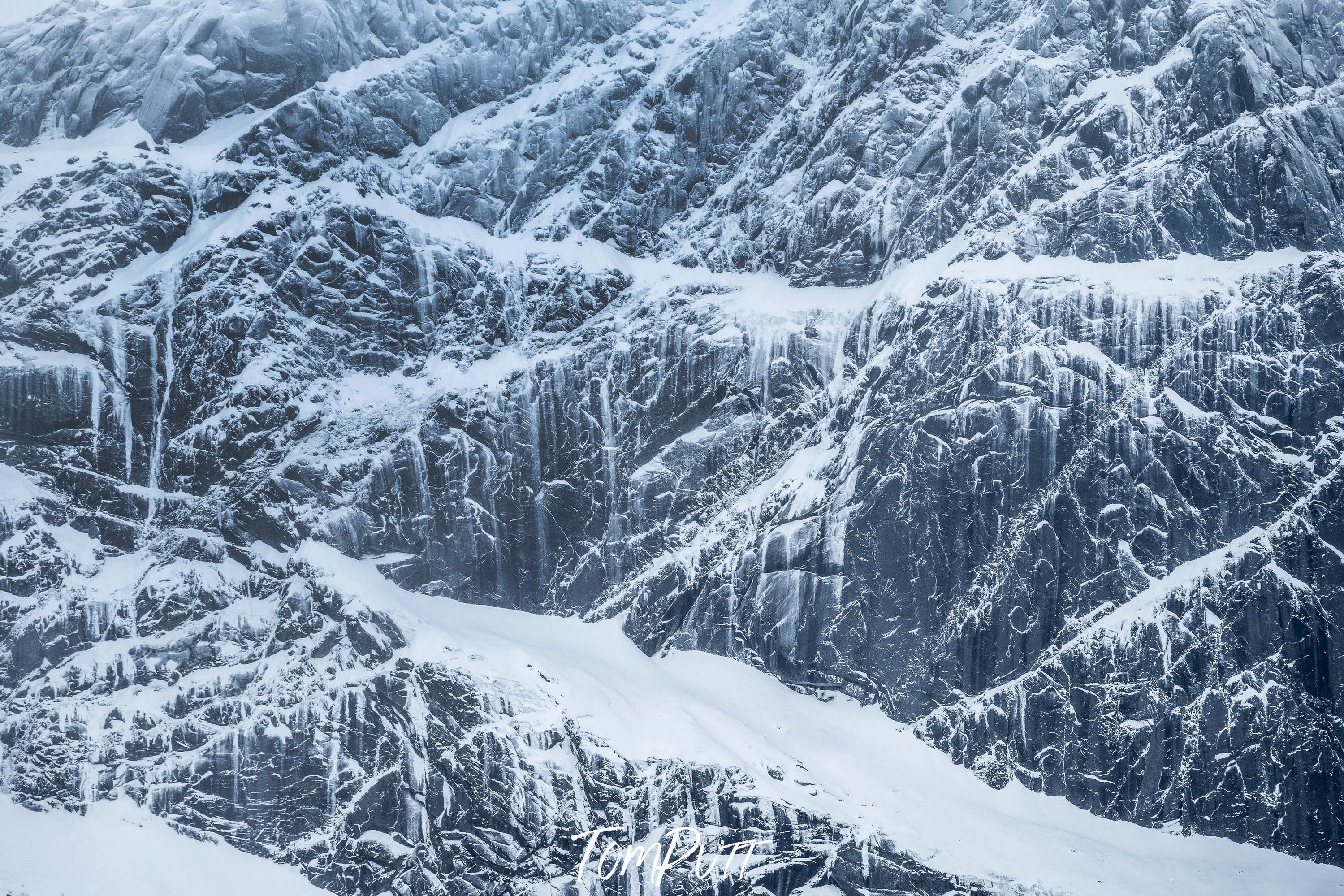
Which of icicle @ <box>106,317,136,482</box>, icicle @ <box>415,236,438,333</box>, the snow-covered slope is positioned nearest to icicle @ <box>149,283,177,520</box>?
icicle @ <box>106,317,136,482</box>

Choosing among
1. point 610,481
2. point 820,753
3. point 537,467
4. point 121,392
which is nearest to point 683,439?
point 610,481

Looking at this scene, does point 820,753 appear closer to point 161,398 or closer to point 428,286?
point 428,286

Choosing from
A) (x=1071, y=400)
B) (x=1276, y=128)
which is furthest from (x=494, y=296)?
(x=1276, y=128)

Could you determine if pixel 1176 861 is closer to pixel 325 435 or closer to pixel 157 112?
pixel 325 435

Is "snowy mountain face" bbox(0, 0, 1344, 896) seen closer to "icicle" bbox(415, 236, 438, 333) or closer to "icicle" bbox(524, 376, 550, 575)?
"icicle" bbox(524, 376, 550, 575)

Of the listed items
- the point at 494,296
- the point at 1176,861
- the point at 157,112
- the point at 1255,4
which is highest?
the point at 1255,4

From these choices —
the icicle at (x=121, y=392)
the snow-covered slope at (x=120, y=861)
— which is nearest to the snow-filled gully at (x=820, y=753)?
the icicle at (x=121, y=392)

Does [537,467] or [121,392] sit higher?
[121,392]

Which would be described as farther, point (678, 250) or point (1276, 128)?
point (678, 250)
